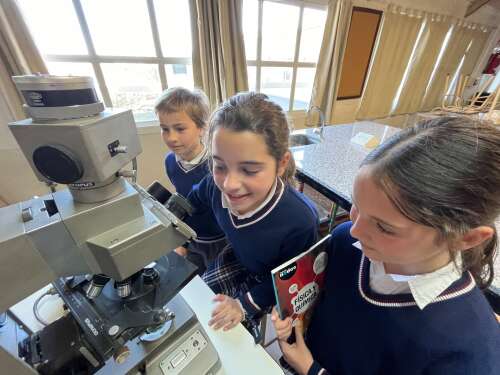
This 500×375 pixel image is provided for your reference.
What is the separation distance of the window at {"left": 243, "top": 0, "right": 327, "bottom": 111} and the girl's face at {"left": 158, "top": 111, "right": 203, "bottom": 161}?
58.7 inches

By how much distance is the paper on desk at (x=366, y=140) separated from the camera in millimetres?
1670

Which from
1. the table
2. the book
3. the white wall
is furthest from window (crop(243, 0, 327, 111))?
the book

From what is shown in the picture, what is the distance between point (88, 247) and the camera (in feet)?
1.15

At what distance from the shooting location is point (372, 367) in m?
0.57

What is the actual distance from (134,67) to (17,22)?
797 millimetres

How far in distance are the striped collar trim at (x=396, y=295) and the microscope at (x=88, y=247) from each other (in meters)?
0.42

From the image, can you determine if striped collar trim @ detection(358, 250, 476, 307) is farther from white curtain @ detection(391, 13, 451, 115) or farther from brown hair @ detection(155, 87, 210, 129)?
white curtain @ detection(391, 13, 451, 115)

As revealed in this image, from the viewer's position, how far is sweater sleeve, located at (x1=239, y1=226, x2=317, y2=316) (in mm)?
743

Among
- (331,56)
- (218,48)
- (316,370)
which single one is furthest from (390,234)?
(331,56)

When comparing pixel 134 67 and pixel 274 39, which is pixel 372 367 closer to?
pixel 134 67

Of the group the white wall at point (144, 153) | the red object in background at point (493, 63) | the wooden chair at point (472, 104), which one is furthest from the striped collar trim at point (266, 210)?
the red object in background at point (493, 63)

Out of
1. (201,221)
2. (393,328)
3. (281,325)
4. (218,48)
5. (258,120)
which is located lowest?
(201,221)

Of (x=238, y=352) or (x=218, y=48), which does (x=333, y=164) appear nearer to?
(x=238, y=352)

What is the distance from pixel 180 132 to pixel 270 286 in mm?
858
